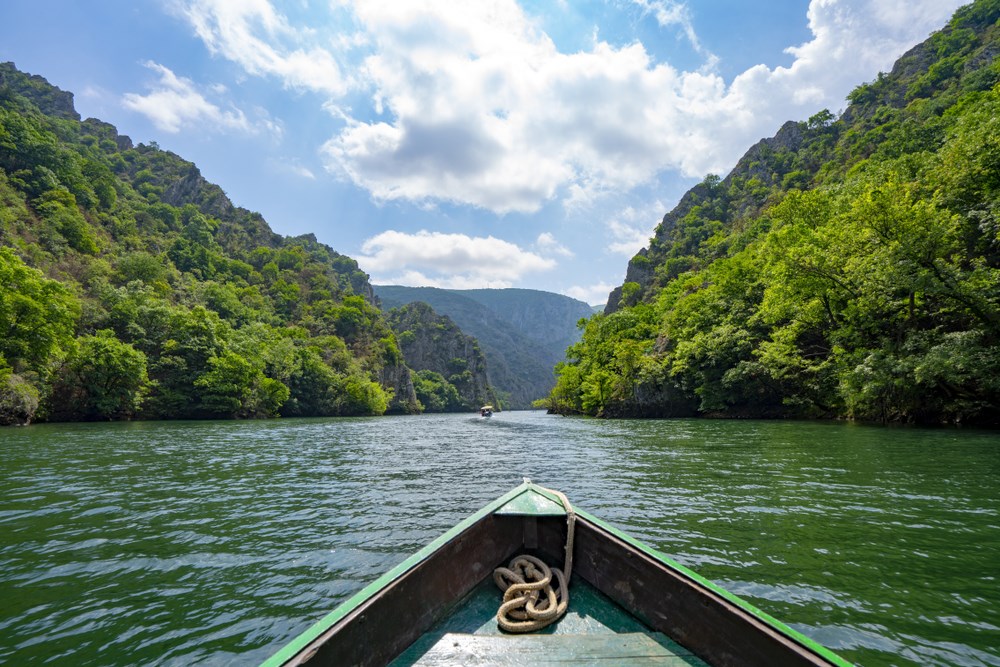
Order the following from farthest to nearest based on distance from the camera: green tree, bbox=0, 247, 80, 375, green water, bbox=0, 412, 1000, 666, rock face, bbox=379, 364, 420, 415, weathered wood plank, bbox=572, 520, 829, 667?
rock face, bbox=379, 364, 420, 415 → green tree, bbox=0, 247, 80, 375 → green water, bbox=0, 412, 1000, 666 → weathered wood plank, bbox=572, 520, 829, 667

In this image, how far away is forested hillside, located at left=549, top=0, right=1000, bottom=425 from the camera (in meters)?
19.7

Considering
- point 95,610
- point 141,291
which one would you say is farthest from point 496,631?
point 141,291

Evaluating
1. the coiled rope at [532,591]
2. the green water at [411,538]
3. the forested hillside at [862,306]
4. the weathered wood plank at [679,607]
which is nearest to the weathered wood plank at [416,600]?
the coiled rope at [532,591]

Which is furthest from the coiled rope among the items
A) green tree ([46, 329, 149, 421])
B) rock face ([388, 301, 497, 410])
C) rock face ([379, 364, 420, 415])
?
rock face ([388, 301, 497, 410])

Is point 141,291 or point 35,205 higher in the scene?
point 35,205

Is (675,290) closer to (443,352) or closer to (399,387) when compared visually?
(399,387)

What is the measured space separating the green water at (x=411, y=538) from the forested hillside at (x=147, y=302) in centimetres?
2844

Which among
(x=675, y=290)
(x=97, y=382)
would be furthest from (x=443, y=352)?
(x=97, y=382)

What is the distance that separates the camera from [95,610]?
4855 millimetres

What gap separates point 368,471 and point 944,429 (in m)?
25.0

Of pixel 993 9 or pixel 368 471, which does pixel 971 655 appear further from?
pixel 993 9

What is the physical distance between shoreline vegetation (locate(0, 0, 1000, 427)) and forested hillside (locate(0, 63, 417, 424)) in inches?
11.6

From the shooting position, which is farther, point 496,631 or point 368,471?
point 368,471

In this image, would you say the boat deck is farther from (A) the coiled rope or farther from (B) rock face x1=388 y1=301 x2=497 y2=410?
(B) rock face x1=388 y1=301 x2=497 y2=410
